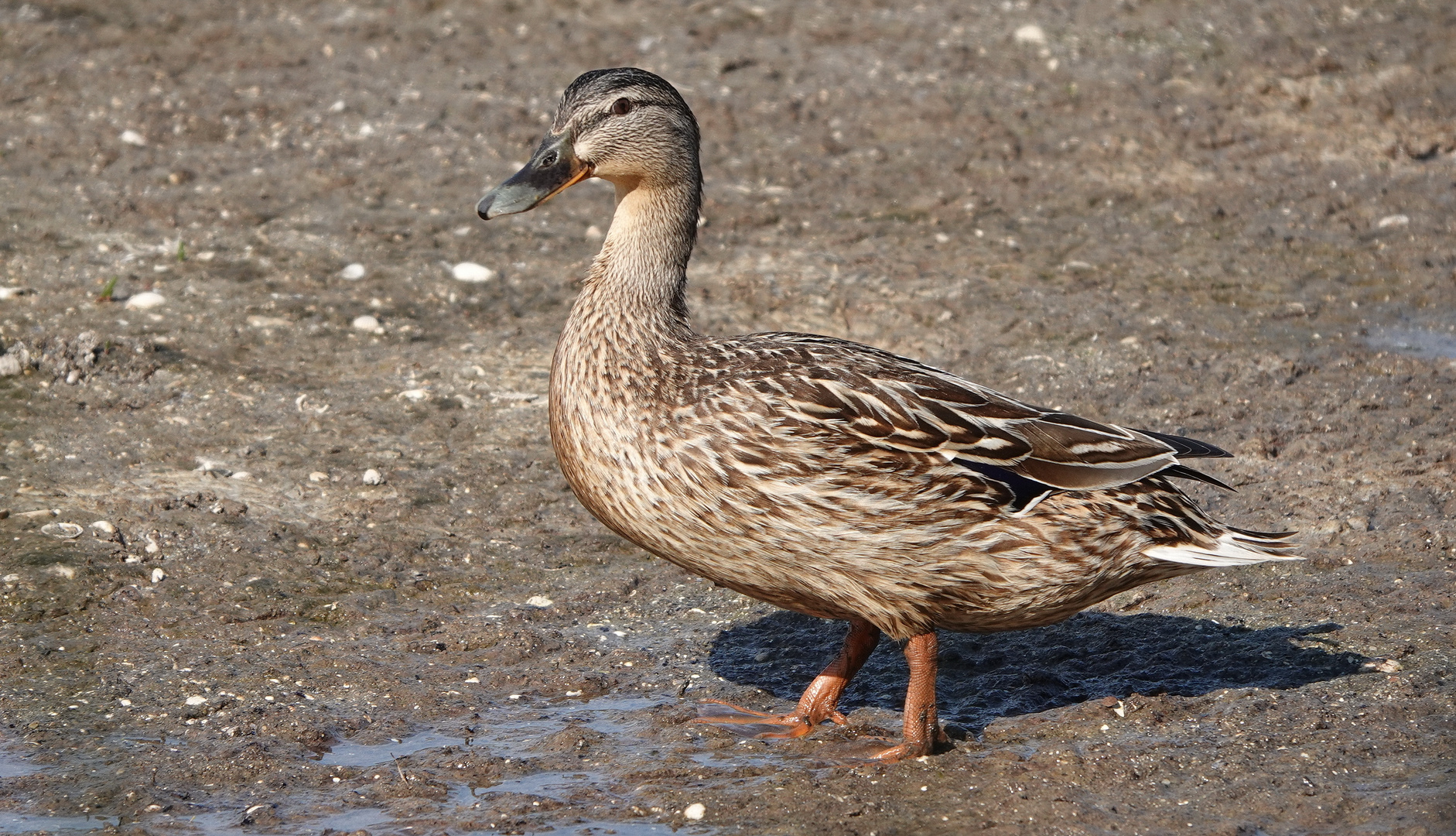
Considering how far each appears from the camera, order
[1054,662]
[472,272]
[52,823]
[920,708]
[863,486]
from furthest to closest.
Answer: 1. [472,272]
2. [1054,662]
3. [920,708]
4. [863,486]
5. [52,823]

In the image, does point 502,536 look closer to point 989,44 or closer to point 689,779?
point 689,779

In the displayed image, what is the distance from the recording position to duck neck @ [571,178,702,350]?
5.54 metres

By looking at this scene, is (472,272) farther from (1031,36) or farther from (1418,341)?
(1418,341)

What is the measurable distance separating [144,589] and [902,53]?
280 inches

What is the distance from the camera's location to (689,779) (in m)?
5.13

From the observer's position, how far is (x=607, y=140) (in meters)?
5.75

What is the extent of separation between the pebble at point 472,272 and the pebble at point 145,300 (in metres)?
1.56

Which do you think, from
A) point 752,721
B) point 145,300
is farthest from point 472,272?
point 752,721

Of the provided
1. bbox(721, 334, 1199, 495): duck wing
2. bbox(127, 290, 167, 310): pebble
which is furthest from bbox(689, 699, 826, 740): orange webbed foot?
bbox(127, 290, 167, 310): pebble

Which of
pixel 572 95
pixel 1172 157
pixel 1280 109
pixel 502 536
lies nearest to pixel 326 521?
pixel 502 536

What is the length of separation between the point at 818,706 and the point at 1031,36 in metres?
7.35

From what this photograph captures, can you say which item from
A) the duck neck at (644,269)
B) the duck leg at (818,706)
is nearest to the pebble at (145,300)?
the duck neck at (644,269)

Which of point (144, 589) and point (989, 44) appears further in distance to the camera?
point (989, 44)

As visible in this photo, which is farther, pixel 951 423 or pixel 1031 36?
pixel 1031 36
